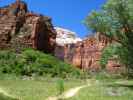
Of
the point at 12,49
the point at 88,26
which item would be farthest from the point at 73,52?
the point at 88,26

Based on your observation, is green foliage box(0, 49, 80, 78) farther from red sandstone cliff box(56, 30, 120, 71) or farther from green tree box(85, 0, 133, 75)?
red sandstone cliff box(56, 30, 120, 71)

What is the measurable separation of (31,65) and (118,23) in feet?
132

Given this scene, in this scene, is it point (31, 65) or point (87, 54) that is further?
point (87, 54)

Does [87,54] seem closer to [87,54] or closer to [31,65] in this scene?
[87,54]

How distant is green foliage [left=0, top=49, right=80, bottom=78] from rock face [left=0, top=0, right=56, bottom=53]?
6110 millimetres

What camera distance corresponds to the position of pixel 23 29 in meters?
95.0

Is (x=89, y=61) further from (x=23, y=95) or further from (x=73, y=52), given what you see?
(x=23, y=95)

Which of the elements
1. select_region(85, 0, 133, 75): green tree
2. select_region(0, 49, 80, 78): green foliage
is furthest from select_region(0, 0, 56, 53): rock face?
select_region(85, 0, 133, 75): green tree

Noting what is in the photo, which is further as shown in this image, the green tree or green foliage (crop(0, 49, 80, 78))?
green foliage (crop(0, 49, 80, 78))

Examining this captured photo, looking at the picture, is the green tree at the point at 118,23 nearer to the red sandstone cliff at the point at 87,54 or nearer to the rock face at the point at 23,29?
the rock face at the point at 23,29

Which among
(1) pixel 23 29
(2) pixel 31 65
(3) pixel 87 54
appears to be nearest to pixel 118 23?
(2) pixel 31 65

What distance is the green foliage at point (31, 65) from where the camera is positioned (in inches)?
2894

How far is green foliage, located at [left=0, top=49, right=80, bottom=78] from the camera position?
73500 millimetres

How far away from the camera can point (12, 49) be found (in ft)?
299
